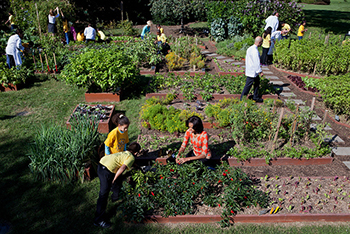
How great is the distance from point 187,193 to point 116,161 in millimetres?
1256

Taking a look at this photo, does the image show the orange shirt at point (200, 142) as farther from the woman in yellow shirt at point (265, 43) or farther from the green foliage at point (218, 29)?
the green foliage at point (218, 29)

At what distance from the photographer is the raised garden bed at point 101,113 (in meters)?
6.69

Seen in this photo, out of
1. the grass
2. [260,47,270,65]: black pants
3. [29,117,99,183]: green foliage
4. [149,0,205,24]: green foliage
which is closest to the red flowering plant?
the grass

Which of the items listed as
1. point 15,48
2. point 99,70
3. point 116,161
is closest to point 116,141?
point 116,161

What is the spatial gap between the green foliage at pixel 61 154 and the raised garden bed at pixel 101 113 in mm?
1305

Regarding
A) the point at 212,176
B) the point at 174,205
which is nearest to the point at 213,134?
the point at 212,176

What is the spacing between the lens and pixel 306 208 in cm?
459

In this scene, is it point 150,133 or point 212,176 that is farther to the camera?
point 150,133

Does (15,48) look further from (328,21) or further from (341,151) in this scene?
(328,21)

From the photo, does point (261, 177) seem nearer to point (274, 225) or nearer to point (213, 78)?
point (274, 225)

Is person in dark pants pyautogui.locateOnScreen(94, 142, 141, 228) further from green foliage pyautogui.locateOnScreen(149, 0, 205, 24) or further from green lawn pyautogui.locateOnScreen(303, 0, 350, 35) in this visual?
green lawn pyautogui.locateOnScreen(303, 0, 350, 35)

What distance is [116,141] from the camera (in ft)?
15.1

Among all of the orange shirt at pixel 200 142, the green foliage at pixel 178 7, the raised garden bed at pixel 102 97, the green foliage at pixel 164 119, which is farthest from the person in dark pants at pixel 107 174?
the green foliage at pixel 178 7

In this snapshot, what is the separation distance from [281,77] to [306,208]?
675 centimetres
